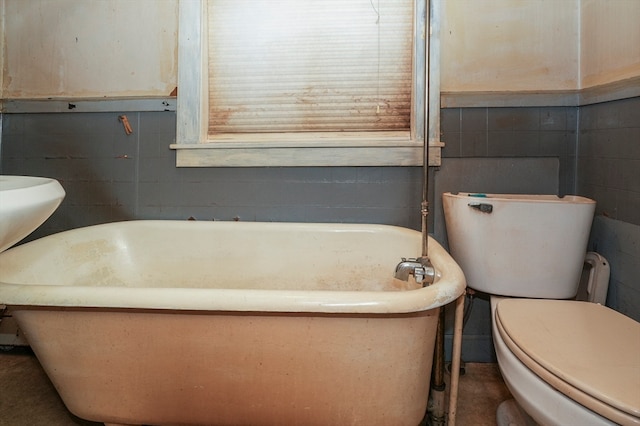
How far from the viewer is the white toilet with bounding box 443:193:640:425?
67cm

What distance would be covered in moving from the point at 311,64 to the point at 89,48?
107 cm

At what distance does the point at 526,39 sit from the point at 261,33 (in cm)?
116

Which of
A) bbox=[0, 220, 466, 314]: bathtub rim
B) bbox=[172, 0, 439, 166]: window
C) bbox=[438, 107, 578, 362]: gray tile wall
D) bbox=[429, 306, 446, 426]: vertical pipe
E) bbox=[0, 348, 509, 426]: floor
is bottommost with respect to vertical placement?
bbox=[0, 348, 509, 426]: floor

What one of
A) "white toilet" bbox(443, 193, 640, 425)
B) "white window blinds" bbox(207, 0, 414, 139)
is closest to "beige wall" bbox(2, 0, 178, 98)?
"white window blinds" bbox(207, 0, 414, 139)

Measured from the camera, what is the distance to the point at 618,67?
1235 millimetres

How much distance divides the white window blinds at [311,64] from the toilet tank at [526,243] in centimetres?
60

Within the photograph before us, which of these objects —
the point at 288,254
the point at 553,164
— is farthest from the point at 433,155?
the point at 288,254

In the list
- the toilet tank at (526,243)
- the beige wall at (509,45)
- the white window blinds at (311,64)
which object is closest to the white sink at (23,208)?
the white window blinds at (311,64)

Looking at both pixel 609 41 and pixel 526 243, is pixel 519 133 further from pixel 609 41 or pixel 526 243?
pixel 526 243

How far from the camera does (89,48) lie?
1667 mm

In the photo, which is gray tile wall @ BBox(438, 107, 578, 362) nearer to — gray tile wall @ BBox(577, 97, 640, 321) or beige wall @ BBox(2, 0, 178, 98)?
gray tile wall @ BBox(577, 97, 640, 321)

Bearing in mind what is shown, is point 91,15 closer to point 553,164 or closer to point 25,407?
point 25,407

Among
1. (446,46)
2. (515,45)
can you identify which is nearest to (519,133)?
(515,45)

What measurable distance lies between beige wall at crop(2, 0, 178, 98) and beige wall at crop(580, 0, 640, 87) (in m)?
1.77
